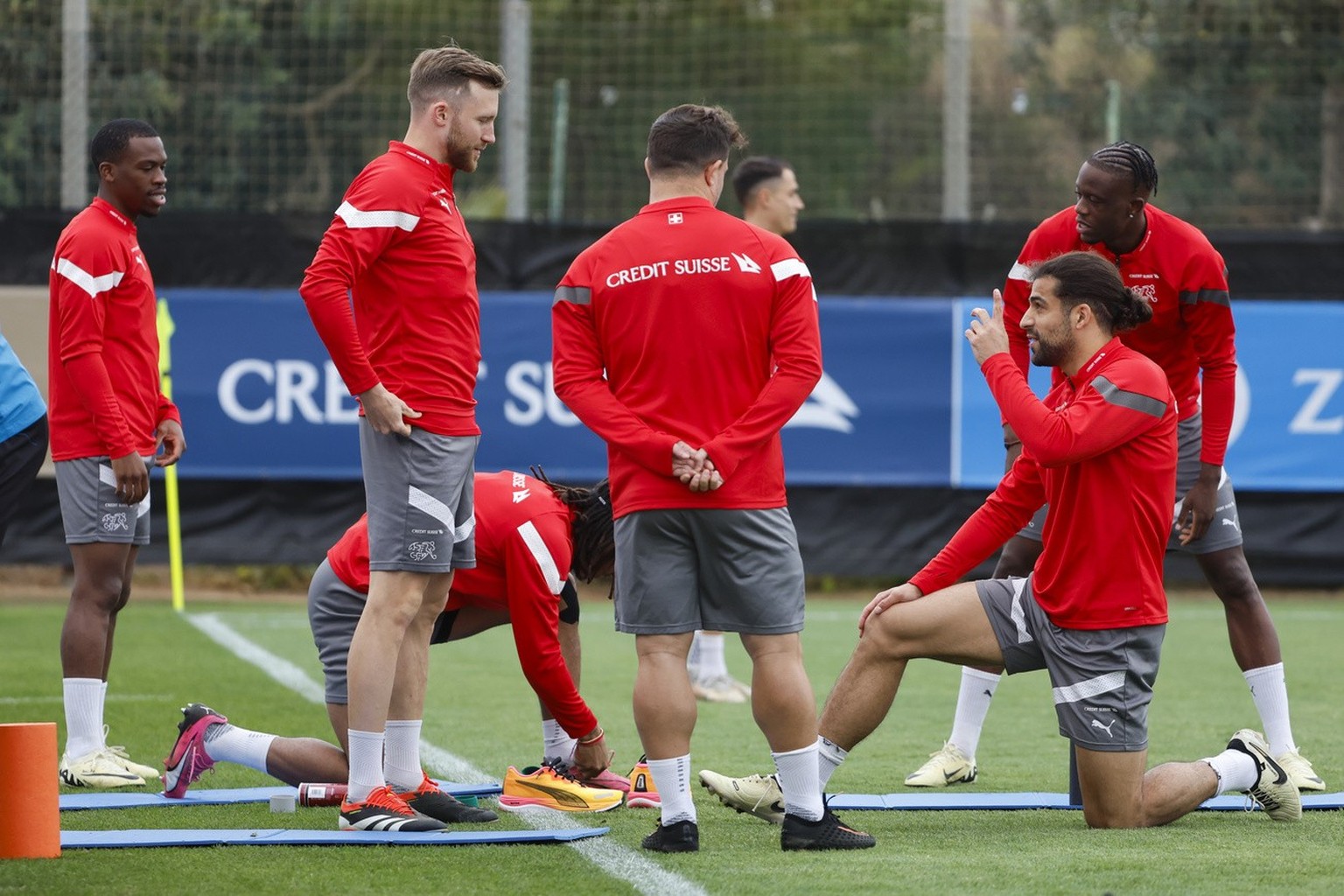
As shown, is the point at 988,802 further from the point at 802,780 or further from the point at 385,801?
the point at 385,801

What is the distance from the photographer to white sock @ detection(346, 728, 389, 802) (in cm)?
498

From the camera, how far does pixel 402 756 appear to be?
5.34m

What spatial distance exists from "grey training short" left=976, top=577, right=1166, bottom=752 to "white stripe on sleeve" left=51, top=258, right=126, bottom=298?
126 inches

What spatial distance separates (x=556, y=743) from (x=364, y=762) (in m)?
0.97

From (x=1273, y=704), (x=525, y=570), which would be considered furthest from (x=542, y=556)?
(x=1273, y=704)

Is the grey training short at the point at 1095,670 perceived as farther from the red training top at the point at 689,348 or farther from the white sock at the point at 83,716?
the white sock at the point at 83,716

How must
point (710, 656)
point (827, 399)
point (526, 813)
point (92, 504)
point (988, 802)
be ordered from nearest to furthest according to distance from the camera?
point (526, 813)
point (988, 802)
point (92, 504)
point (710, 656)
point (827, 399)

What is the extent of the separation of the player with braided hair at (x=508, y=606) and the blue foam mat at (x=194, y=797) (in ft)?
0.21

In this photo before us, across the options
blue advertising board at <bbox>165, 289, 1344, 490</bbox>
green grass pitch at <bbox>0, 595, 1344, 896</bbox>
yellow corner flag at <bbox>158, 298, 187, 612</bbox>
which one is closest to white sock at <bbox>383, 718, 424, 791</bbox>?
green grass pitch at <bbox>0, 595, 1344, 896</bbox>

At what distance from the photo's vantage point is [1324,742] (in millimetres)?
6934

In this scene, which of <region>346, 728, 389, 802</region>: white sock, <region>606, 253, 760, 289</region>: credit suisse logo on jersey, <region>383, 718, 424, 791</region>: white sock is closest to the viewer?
<region>606, 253, 760, 289</region>: credit suisse logo on jersey

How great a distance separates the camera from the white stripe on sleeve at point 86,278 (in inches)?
241

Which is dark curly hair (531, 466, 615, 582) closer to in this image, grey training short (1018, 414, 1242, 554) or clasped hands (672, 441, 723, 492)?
clasped hands (672, 441, 723, 492)

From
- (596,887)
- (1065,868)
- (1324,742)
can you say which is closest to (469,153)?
(596,887)
